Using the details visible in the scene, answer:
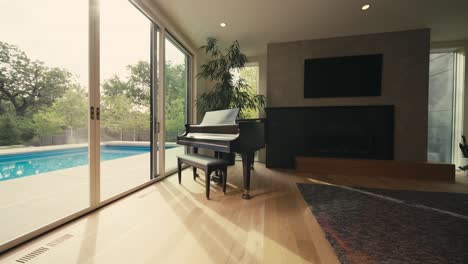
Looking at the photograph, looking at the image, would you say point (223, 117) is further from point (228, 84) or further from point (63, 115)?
point (63, 115)

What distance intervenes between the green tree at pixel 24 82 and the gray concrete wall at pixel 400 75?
3.83 meters

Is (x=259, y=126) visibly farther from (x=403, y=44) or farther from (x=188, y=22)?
(x=403, y=44)

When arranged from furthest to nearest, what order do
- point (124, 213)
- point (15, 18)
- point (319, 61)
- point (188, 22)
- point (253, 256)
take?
point (319, 61), point (188, 22), point (124, 213), point (15, 18), point (253, 256)

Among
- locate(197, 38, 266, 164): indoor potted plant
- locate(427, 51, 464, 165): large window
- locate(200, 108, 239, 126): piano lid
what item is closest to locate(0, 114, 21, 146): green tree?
locate(200, 108, 239, 126): piano lid

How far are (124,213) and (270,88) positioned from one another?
3322mm

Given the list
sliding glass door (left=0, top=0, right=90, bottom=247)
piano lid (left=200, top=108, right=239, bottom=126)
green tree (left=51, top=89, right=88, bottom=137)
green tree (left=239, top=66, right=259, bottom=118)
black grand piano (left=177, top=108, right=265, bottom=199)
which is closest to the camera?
sliding glass door (left=0, top=0, right=90, bottom=247)

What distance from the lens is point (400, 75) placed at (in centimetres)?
335

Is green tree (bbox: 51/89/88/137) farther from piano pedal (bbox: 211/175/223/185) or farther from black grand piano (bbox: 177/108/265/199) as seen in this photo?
piano pedal (bbox: 211/175/223/185)

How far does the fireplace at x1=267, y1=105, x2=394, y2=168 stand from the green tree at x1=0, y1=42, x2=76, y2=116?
10.6 feet

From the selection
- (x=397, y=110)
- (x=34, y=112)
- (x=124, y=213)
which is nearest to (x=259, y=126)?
(x=124, y=213)

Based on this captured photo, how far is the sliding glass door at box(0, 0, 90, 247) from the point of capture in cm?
138

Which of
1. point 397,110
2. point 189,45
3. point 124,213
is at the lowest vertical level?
point 124,213

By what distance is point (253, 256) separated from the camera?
116 centimetres

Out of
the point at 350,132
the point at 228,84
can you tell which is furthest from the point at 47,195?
the point at 350,132
